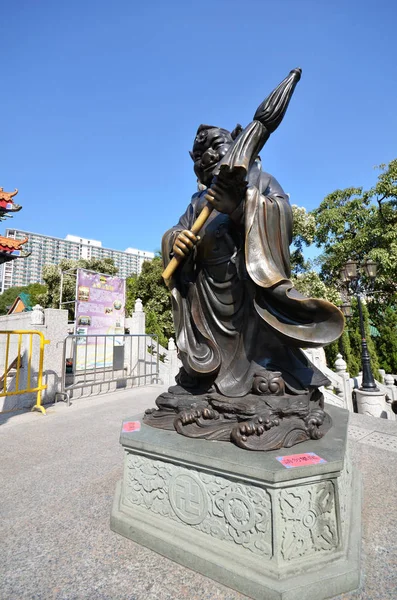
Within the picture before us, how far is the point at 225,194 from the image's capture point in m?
2.20

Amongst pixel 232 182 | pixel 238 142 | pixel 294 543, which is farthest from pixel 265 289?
pixel 294 543

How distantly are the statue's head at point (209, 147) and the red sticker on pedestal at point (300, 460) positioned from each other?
2.19 m

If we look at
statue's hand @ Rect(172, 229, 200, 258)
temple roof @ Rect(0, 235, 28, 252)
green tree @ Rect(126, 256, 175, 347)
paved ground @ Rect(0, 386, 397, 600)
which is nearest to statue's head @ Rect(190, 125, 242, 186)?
statue's hand @ Rect(172, 229, 200, 258)

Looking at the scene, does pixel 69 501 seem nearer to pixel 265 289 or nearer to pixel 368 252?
pixel 265 289

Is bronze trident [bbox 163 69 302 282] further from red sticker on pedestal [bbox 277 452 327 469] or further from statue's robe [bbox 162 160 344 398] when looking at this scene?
red sticker on pedestal [bbox 277 452 327 469]

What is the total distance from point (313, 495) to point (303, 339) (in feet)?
2.93

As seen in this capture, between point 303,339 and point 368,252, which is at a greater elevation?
point 368,252

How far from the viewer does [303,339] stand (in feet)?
6.79

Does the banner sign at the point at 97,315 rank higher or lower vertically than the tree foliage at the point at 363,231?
lower

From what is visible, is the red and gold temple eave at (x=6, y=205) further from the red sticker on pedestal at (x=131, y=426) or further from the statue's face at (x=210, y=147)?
the red sticker on pedestal at (x=131, y=426)

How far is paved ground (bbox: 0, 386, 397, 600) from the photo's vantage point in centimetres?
159

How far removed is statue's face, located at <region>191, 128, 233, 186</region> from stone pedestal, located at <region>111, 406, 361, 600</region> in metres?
2.16

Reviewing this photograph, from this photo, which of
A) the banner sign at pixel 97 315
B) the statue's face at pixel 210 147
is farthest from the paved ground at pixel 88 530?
the banner sign at pixel 97 315

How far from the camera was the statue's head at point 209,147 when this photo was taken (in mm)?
2578
